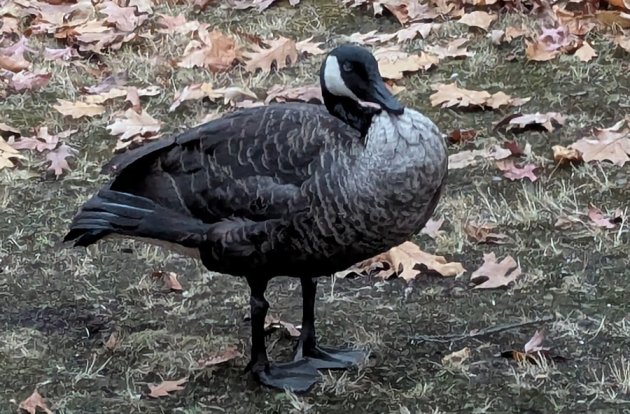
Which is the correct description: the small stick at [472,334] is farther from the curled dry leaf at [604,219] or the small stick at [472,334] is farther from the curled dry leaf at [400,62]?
the curled dry leaf at [400,62]

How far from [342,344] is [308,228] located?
0.78 metres

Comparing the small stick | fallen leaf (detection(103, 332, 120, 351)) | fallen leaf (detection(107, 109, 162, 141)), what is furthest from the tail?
fallen leaf (detection(107, 109, 162, 141))

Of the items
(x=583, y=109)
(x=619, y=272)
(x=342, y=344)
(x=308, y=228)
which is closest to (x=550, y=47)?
(x=583, y=109)

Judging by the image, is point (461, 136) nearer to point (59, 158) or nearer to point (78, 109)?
point (59, 158)

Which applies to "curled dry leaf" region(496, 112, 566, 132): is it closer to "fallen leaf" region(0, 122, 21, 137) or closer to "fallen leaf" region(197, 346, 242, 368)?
"fallen leaf" region(197, 346, 242, 368)

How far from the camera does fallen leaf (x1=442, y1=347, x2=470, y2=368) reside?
3.80 m

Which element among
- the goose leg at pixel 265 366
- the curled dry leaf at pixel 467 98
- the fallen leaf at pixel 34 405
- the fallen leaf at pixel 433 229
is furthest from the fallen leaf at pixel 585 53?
the fallen leaf at pixel 34 405

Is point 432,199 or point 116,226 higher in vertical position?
point 432,199

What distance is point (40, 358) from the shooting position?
4.08 m

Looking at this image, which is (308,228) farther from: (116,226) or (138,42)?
(138,42)

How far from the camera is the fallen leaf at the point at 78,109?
6.20 meters

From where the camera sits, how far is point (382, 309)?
167 inches

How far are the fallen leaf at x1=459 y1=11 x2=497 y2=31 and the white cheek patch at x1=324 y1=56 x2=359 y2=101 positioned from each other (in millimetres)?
3244

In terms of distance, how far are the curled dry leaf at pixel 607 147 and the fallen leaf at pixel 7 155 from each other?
273 centimetres
